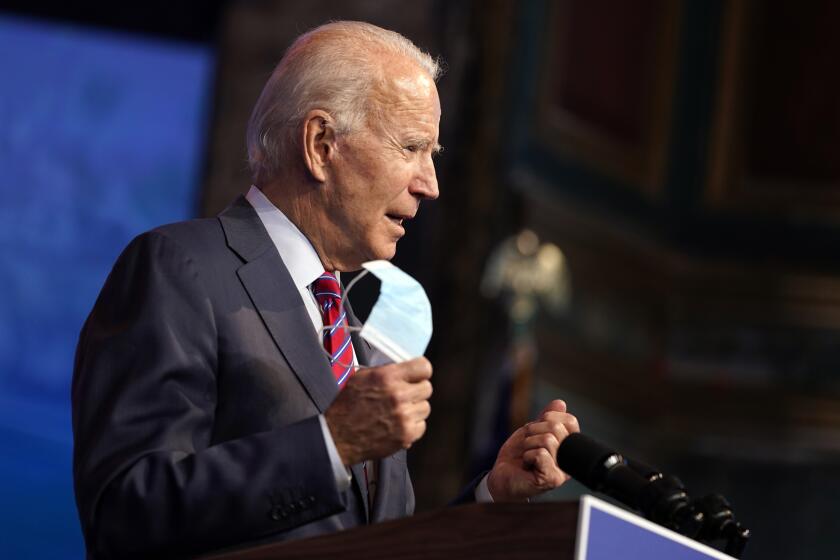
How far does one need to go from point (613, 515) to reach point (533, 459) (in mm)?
589

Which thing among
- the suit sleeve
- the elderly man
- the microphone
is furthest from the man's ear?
the microphone

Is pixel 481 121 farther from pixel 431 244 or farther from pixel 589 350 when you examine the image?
pixel 589 350

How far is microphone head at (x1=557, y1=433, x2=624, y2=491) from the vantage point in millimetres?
1708

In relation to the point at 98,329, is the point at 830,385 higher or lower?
lower

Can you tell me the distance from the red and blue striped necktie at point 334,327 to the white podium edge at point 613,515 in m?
0.64

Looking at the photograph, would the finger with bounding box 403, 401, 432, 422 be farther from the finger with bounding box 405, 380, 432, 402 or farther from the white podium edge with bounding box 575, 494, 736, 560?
the white podium edge with bounding box 575, 494, 736, 560

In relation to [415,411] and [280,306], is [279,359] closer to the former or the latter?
[280,306]

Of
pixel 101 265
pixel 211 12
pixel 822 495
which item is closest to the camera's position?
pixel 101 265

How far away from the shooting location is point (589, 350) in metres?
8.49

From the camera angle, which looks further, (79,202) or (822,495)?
(822,495)

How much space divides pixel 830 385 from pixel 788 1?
2906 mm

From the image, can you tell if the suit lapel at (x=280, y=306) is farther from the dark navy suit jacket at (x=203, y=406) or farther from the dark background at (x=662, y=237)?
the dark background at (x=662, y=237)

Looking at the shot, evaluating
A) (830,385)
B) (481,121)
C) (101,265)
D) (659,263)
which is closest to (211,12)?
(101,265)

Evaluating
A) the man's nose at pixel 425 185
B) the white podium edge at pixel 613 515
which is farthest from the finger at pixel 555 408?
the white podium edge at pixel 613 515
